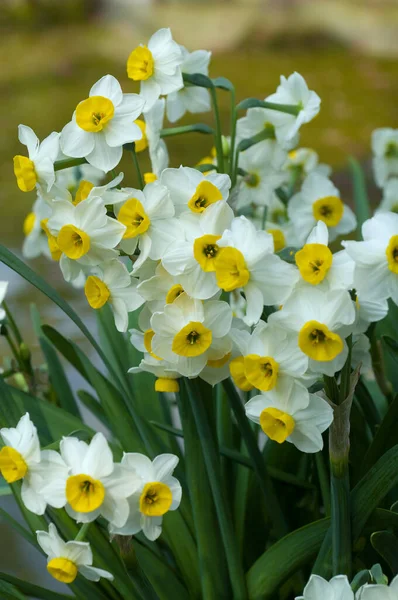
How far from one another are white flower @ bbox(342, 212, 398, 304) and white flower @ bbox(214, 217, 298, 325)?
32 mm

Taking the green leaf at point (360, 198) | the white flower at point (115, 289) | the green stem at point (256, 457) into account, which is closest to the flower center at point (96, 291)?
the white flower at point (115, 289)

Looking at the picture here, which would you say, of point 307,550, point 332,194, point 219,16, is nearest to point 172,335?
point 307,550

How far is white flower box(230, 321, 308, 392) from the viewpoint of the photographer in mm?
403

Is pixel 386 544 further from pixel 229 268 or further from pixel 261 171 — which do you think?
pixel 261 171

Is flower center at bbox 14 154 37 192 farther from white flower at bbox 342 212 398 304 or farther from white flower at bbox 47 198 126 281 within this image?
white flower at bbox 342 212 398 304

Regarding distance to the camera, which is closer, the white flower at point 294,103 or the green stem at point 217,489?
the green stem at point 217,489

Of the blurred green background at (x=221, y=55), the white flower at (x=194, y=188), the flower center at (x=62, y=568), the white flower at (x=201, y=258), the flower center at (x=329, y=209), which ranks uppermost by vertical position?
the blurred green background at (x=221, y=55)

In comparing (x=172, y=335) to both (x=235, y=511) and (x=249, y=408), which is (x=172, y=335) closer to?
(x=249, y=408)

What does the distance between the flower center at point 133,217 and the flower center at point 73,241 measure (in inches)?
0.9

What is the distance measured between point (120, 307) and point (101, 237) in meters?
0.05

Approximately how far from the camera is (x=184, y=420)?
1.75ft

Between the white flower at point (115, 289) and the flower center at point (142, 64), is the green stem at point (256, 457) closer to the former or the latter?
the white flower at point (115, 289)

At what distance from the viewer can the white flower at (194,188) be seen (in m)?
0.43

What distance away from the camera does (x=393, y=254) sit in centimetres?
39
